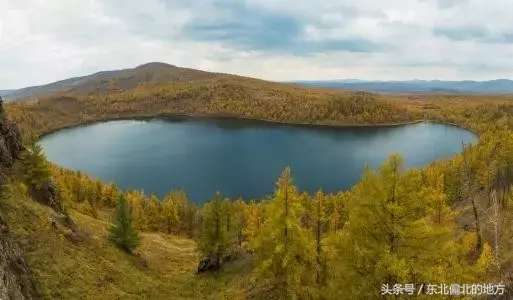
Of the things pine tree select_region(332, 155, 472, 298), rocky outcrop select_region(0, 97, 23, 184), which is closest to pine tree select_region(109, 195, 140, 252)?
rocky outcrop select_region(0, 97, 23, 184)

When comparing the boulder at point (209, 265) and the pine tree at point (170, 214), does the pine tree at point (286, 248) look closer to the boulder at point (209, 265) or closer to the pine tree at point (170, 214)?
the boulder at point (209, 265)

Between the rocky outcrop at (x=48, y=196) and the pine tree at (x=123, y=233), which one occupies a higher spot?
the rocky outcrop at (x=48, y=196)

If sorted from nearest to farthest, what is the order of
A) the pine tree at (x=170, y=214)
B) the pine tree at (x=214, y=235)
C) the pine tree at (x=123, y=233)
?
1. the pine tree at (x=214, y=235)
2. the pine tree at (x=123, y=233)
3. the pine tree at (x=170, y=214)

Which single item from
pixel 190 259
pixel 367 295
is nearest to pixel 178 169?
pixel 190 259

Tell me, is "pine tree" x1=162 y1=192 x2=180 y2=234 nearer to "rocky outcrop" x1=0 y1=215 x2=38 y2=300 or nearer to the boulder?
the boulder

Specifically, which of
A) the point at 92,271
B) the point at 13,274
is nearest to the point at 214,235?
the point at 92,271

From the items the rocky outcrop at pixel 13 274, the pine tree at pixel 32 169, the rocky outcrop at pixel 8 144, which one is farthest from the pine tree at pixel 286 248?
the pine tree at pixel 32 169

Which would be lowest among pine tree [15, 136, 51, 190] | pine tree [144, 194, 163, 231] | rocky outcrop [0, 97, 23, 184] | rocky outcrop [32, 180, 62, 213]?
pine tree [144, 194, 163, 231]
